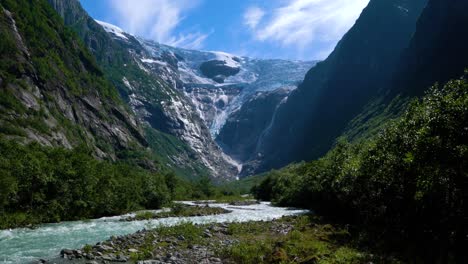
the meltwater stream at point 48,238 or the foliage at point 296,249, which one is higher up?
the meltwater stream at point 48,238

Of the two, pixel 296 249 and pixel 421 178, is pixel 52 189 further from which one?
pixel 421 178

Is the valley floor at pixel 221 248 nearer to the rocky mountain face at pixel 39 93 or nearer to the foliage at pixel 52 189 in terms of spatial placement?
the foliage at pixel 52 189

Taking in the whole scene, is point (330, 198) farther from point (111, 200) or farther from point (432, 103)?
point (432, 103)

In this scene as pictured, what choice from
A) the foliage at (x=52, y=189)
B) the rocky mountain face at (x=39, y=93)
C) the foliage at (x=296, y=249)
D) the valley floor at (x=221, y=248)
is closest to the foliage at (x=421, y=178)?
the valley floor at (x=221, y=248)

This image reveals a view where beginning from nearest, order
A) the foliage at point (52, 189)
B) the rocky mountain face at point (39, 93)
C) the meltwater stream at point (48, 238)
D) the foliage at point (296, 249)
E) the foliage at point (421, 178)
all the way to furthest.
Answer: the foliage at point (421, 178), the foliage at point (296, 249), the meltwater stream at point (48, 238), the foliage at point (52, 189), the rocky mountain face at point (39, 93)

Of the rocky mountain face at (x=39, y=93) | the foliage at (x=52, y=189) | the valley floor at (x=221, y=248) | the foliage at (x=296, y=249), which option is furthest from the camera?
the rocky mountain face at (x=39, y=93)

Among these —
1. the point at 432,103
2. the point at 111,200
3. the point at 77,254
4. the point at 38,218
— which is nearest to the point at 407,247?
the point at 432,103
